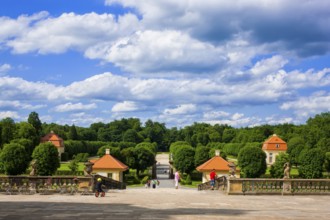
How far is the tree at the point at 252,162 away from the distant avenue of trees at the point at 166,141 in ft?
1.08

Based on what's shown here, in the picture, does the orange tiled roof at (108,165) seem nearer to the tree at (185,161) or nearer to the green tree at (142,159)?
the green tree at (142,159)

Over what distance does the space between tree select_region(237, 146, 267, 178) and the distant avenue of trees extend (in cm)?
33

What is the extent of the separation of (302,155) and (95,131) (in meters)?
132

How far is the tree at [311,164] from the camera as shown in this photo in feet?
204

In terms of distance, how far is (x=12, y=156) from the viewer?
5922cm

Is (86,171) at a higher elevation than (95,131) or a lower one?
lower

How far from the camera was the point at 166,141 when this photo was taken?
193125 millimetres

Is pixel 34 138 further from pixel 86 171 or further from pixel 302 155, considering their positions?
pixel 86 171

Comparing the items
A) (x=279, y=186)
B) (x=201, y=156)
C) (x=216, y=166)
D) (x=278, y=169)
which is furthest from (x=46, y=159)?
(x=279, y=186)

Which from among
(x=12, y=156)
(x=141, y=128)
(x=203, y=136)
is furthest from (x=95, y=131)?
(x=12, y=156)

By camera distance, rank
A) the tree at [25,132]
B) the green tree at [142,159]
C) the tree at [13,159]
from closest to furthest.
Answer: the tree at [13,159] < the green tree at [142,159] < the tree at [25,132]

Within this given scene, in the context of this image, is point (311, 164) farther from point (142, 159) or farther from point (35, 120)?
point (35, 120)

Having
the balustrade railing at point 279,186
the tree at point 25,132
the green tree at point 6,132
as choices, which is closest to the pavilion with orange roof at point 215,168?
the balustrade railing at point 279,186

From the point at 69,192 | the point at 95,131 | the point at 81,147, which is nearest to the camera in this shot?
the point at 69,192
